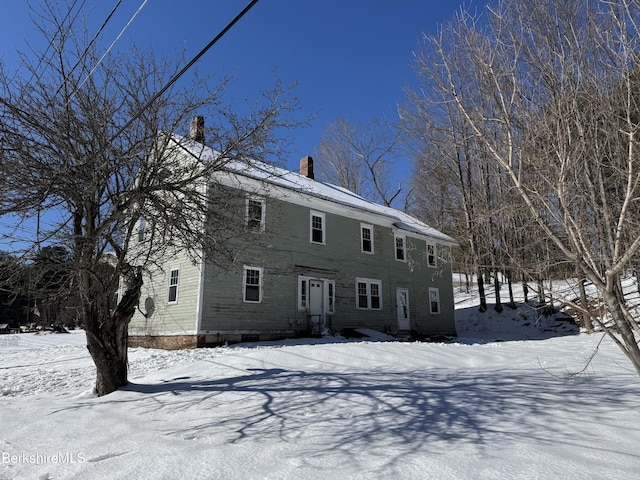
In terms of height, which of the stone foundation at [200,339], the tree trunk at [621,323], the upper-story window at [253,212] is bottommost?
the stone foundation at [200,339]

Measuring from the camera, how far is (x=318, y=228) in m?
17.7

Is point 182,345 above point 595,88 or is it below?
below

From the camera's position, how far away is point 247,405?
6047mm

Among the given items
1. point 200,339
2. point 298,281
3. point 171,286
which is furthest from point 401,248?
point 200,339

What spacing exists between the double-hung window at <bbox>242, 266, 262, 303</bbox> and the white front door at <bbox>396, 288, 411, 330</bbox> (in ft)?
25.0

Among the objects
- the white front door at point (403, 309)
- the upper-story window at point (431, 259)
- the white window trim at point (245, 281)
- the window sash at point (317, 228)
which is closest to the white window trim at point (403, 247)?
the white front door at point (403, 309)

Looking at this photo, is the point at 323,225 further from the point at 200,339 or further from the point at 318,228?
the point at 200,339

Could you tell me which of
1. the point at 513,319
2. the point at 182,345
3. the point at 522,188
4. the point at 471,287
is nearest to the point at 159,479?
the point at 522,188

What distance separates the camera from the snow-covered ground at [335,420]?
12.5 feet

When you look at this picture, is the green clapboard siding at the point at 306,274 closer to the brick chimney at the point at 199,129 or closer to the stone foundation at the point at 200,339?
the stone foundation at the point at 200,339

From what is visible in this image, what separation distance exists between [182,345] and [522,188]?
478 inches

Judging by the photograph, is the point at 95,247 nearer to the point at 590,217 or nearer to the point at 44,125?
the point at 44,125

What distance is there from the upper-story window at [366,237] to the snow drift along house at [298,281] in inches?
2.5

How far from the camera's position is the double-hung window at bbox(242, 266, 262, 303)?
14789 mm
